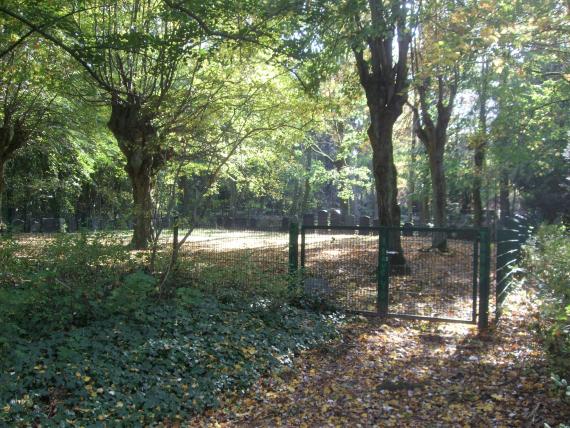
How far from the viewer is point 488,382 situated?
545 centimetres

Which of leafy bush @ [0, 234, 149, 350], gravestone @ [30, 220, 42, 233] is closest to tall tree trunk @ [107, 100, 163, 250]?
leafy bush @ [0, 234, 149, 350]

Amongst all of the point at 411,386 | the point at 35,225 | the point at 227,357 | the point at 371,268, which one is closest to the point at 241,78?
the point at 371,268

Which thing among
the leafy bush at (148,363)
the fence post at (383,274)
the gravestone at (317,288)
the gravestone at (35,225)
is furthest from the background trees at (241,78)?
the gravestone at (35,225)

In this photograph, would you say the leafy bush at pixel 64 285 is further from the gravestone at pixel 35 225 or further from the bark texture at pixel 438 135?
the gravestone at pixel 35 225

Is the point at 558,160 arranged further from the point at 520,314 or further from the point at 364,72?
the point at 520,314

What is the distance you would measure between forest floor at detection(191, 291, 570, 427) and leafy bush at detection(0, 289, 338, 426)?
290mm

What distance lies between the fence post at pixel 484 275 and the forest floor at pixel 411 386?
223mm

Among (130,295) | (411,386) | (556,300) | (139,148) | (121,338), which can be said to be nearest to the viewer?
(556,300)

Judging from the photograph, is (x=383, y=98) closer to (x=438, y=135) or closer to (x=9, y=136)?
(x=438, y=135)

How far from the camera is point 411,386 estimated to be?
548 cm

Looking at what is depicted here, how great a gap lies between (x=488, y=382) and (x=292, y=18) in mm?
6558

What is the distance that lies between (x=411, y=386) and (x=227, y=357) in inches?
81.9

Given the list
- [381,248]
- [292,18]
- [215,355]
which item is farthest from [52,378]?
[292,18]

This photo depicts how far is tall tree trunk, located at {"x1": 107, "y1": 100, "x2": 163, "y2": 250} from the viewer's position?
9.12 metres
